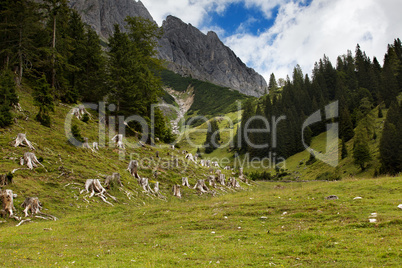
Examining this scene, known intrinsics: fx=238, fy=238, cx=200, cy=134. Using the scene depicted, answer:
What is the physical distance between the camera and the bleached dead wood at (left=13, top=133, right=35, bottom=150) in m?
21.0

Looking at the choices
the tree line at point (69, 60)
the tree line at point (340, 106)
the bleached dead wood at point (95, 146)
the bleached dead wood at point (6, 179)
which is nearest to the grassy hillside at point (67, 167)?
the bleached dead wood at point (6, 179)

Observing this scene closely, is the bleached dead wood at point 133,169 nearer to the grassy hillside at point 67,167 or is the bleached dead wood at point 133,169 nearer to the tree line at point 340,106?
the grassy hillside at point 67,167

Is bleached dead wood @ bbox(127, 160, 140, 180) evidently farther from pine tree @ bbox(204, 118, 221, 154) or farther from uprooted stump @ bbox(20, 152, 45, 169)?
pine tree @ bbox(204, 118, 221, 154)

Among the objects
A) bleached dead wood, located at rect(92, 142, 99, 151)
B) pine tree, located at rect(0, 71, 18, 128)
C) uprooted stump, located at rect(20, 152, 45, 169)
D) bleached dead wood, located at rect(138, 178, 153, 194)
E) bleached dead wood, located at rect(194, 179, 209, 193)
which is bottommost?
bleached dead wood, located at rect(194, 179, 209, 193)

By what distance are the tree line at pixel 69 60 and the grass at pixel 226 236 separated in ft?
67.6

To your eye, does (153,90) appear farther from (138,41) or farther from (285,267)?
(285,267)

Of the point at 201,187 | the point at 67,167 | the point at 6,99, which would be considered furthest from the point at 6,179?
the point at 201,187

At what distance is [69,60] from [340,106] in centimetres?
11616

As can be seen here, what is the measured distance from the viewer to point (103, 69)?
46.2 meters

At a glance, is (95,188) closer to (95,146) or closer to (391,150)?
(95,146)

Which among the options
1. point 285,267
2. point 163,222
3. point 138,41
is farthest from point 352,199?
point 138,41

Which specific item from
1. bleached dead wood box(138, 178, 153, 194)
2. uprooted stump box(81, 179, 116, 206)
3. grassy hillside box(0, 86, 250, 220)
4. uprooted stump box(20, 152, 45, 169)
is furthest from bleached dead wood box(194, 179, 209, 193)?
uprooted stump box(20, 152, 45, 169)

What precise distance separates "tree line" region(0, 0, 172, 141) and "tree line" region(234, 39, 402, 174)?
205 feet

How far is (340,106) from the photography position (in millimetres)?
115312
